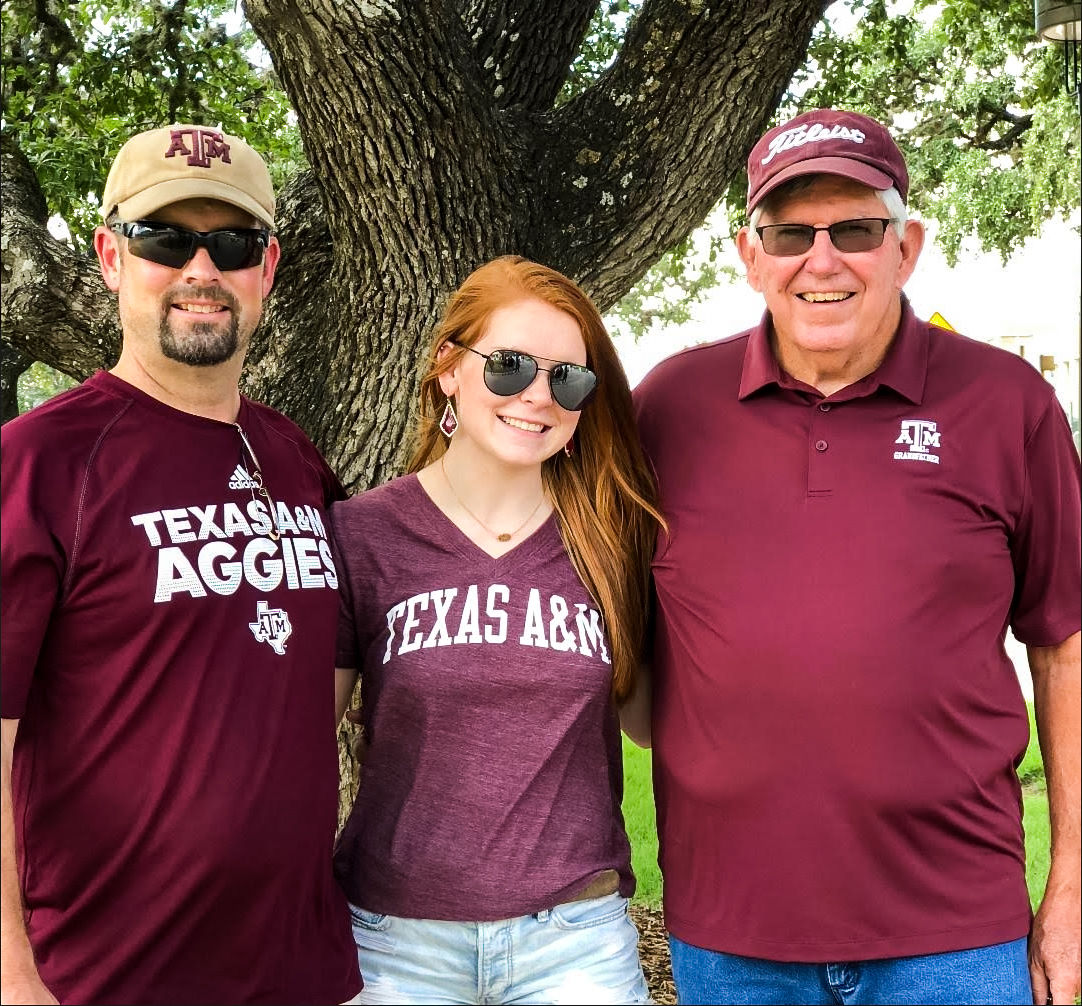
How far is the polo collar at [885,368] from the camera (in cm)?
284

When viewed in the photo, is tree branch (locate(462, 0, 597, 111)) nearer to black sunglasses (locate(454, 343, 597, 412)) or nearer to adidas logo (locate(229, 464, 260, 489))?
black sunglasses (locate(454, 343, 597, 412))

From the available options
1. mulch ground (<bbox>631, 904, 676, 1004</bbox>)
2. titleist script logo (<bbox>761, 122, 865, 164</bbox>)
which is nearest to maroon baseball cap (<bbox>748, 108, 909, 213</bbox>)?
titleist script logo (<bbox>761, 122, 865, 164</bbox>)

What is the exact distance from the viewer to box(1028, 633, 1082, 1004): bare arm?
279cm

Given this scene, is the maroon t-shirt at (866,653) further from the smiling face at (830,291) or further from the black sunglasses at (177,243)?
the black sunglasses at (177,243)

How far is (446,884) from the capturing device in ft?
8.74

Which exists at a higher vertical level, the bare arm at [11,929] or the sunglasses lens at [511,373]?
the sunglasses lens at [511,373]

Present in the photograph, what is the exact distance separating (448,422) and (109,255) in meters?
0.90

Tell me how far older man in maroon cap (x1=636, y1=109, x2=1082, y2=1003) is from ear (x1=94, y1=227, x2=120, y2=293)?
4.47 ft

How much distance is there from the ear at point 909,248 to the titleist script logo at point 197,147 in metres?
1.58

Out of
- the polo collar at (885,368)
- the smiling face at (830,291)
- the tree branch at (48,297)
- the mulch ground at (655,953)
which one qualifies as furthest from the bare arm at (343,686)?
the mulch ground at (655,953)

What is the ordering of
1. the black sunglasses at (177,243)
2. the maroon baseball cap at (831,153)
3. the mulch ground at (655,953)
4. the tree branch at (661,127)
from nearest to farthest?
1. the black sunglasses at (177,243)
2. the maroon baseball cap at (831,153)
3. the tree branch at (661,127)
4. the mulch ground at (655,953)

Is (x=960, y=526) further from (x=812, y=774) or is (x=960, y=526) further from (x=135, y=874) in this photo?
(x=135, y=874)

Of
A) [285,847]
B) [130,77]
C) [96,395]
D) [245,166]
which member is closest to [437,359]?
[245,166]

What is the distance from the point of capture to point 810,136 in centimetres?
292
